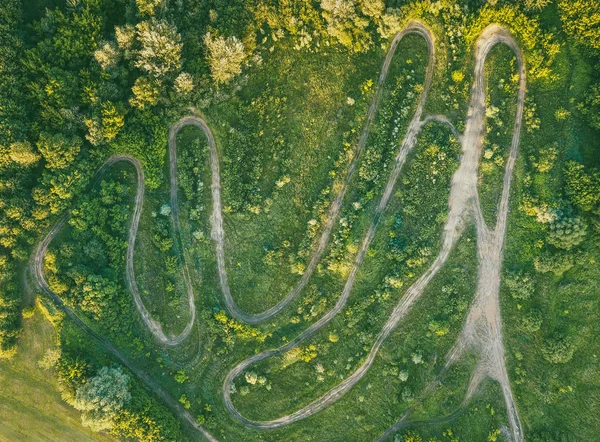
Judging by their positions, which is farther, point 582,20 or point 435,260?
point 435,260

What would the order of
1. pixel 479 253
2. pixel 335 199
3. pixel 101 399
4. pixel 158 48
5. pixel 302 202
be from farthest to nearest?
pixel 335 199 → pixel 302 202 → pixel 479 253 → pixel 158 48 → pixel 101 399

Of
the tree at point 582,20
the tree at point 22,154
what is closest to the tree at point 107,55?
the tree at point 22,154

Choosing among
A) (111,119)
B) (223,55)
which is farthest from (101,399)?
(223,55)

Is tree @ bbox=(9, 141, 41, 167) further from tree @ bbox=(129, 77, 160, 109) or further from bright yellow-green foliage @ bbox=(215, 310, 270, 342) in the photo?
bright yellow-green foliage @ bbox=(215, 310, 270, 342)

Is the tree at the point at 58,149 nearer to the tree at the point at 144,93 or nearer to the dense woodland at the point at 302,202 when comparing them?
the dense woodland at the point at 302,202

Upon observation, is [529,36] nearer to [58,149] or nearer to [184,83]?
[184,83]

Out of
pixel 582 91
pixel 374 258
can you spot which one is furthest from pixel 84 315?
pixel 582 91
